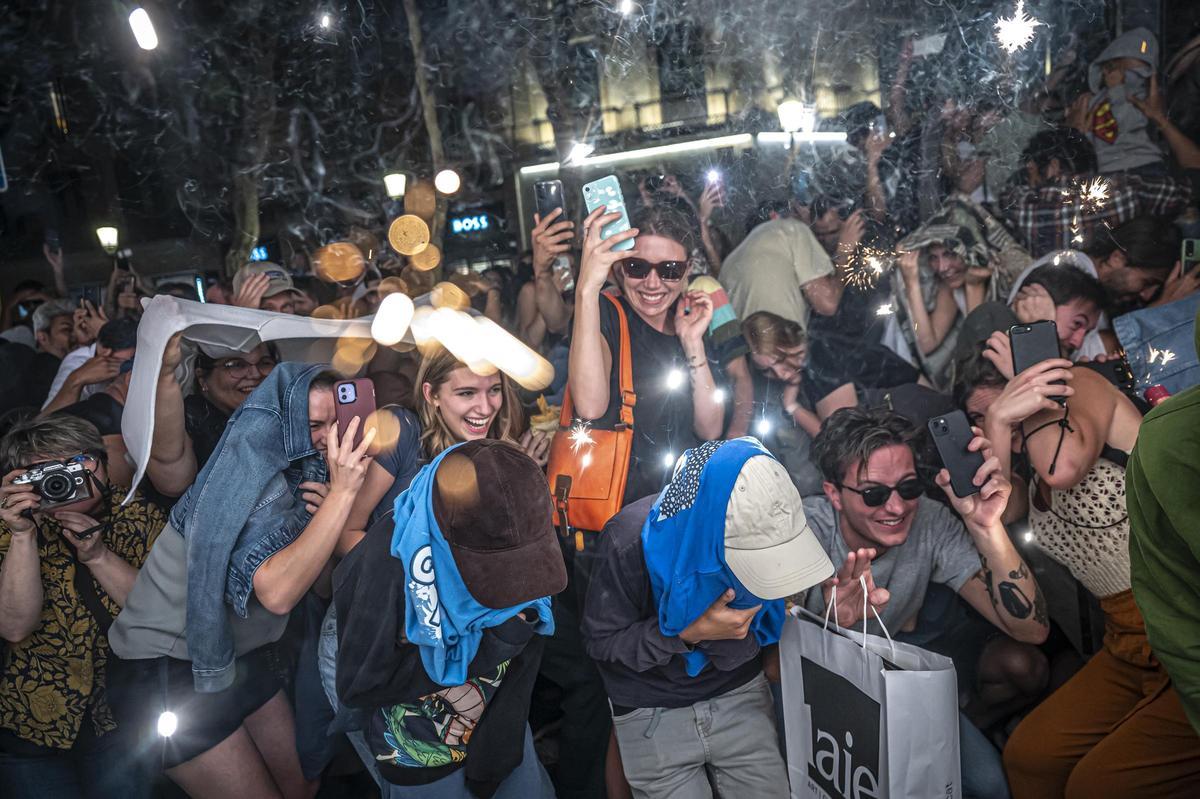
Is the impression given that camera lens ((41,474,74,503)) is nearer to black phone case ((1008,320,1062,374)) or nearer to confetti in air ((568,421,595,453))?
confetti in air ((568,421,595,453))

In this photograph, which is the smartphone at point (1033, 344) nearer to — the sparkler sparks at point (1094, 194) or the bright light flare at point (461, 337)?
the sparkler sparks at point (1094, 194)

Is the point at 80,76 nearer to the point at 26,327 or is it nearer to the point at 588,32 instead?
the point at 26,327

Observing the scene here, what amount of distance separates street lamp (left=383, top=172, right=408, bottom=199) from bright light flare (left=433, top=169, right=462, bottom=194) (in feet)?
0.40

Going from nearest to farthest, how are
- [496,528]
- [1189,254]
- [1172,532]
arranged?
[1172,532] < [496,528] < [1189,254]

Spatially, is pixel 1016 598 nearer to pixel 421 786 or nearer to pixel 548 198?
pixel 421 786

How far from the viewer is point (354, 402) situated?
6.64 feet

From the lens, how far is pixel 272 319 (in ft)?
7.84

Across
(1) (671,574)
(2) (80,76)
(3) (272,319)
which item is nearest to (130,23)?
(2) (80,76)

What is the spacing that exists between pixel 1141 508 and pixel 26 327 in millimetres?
4488

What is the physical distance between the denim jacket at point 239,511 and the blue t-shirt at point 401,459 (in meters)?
0.19

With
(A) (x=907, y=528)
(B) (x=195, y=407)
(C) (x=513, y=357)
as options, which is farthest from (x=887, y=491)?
(B) (x=195, y=407)

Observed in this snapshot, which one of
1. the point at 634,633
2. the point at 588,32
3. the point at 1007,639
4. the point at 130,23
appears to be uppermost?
the point at 130,23

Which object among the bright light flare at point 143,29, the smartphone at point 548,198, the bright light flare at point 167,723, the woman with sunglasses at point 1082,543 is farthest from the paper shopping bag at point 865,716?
the bright light flare at point 143,29

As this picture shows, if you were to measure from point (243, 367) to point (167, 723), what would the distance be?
105cm
